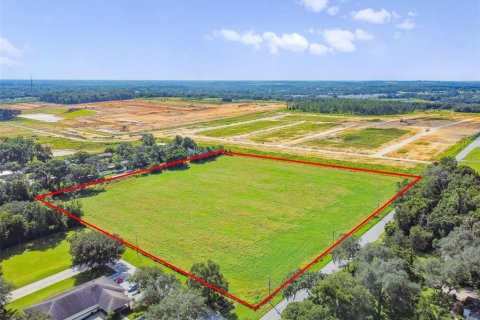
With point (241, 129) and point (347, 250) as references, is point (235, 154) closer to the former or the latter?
point (241, 129)

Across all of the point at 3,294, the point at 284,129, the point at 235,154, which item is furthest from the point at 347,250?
the point at 284,129

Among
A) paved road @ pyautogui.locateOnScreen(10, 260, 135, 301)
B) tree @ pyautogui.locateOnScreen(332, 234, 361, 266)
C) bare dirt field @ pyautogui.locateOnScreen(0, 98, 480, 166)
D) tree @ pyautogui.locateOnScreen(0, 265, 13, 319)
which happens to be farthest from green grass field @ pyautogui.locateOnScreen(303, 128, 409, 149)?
tree @ pyautogui.locateOnScreen(0, 265, 13, 319)

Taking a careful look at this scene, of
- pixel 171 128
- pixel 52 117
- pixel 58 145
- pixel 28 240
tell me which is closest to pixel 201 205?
pixel 28 240

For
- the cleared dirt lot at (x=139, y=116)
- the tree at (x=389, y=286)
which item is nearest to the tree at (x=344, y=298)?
the tree at (x=389, y=286)

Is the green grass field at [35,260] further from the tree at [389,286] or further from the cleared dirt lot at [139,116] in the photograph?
the cleared dirt lot at [139,116]

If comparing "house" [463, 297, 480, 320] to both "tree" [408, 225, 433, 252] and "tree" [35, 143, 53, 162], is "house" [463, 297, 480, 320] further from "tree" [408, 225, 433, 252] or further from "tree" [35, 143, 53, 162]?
"tree" [35, 143, 53, 162]

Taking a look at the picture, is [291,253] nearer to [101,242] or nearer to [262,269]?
[262,269]

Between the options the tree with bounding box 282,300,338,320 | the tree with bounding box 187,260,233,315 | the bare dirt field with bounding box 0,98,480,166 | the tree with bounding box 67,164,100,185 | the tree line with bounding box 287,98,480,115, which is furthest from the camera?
the tree line with bounding box 287,98,480,115
